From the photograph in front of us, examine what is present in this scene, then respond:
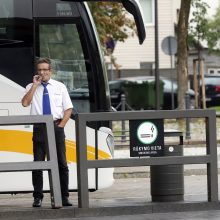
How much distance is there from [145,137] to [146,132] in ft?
0.19

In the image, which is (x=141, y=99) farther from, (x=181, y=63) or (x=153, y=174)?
(x=153, y=174)

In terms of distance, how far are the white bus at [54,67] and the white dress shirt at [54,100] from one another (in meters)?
1.18

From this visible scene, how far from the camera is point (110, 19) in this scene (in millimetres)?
37125

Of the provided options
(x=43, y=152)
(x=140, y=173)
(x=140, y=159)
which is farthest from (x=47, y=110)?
(x=140, y=173)

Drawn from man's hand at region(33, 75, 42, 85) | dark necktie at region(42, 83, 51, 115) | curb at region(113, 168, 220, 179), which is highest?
man's hand at region(33, 75, 42, 85)

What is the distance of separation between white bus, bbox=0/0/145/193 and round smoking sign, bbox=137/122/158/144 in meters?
1.39

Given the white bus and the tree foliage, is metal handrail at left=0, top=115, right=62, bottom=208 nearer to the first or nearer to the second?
the white bus

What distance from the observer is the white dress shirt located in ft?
37.8

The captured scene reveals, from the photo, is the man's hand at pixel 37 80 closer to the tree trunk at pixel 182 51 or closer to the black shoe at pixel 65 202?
the black shoe at pixel 65 202

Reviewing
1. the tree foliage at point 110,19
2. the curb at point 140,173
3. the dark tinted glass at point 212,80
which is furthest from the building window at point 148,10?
the curb at point 140,173

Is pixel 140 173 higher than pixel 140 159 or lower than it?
lower

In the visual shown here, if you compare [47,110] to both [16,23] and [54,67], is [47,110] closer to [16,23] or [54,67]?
[54,67]

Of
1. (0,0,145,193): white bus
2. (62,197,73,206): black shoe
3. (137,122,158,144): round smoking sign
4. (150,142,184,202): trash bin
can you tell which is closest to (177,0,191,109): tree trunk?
(0,0,145,193): white bus

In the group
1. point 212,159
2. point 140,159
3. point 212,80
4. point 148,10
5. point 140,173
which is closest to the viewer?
point 140,159
